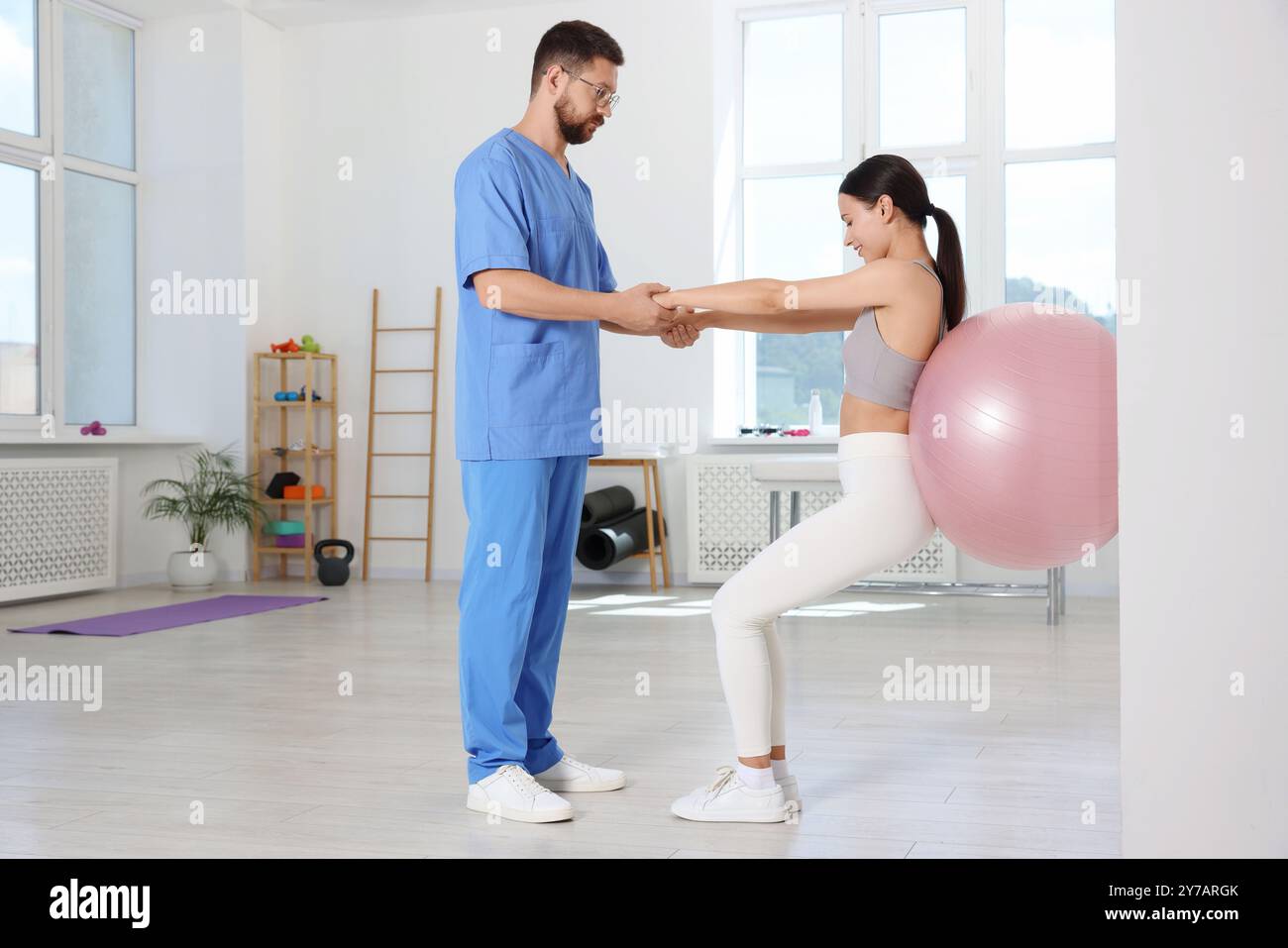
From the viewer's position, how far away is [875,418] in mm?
2270

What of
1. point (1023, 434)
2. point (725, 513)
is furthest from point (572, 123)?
point (725, 513)

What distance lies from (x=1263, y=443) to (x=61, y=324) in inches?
251

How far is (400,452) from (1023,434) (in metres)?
5.57

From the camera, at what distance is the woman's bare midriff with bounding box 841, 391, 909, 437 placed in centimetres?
226

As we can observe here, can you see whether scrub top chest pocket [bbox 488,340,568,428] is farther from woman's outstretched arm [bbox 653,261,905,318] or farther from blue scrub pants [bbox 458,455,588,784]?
woman's outstretched arm [bbox 653,261,905,318]

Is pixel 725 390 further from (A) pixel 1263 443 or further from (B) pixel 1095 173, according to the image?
(A) pixel 1263 443

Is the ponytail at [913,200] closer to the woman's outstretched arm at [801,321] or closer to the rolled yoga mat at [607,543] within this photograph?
the woman's outstretched arm at [801,321]

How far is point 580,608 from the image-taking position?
5.76 m

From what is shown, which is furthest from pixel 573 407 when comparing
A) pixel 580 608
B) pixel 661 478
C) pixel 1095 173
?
pixel 1095 173

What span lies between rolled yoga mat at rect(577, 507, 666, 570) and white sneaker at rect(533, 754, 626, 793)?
134 inches

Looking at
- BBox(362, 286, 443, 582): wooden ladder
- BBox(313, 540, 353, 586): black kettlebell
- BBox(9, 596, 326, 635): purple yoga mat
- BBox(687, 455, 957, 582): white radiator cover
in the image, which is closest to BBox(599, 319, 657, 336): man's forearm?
BBox(9, 596, 326, 635): purple yoga mat

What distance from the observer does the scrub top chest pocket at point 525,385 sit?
240 cm

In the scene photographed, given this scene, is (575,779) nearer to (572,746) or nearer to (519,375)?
(572,746)

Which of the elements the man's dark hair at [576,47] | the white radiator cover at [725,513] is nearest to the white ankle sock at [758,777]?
the man's dark hair at [576,47]
